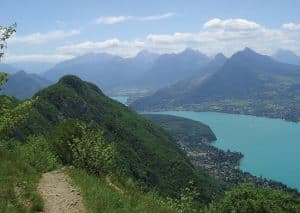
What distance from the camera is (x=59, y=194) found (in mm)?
19547

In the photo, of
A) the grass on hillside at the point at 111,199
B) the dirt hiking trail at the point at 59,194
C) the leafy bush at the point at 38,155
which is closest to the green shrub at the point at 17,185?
the dirt hiking trail at the point at 59,194

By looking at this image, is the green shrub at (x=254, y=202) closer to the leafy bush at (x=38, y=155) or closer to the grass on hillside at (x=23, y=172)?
the leafy bush at (x=38, y=155)

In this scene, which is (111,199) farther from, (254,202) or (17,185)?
(254,202)

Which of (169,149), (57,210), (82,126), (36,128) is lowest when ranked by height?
(169,149)

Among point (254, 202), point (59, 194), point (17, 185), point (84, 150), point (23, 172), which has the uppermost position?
point (84, 150)

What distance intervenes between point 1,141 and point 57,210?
392 inches

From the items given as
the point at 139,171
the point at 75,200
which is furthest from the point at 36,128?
the point at 75,200

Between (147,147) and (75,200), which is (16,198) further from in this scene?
(147,147)

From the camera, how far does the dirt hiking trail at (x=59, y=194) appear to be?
58.3 feet

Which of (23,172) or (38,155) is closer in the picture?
(23,172)

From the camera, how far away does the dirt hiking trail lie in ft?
58.3

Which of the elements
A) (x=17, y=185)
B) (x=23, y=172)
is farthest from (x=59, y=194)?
(x=23, y=172)

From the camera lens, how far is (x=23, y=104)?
2397 centimetres

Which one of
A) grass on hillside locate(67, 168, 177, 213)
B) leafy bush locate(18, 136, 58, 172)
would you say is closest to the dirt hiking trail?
grass on hillside locate(67, 168, 177, 213)
